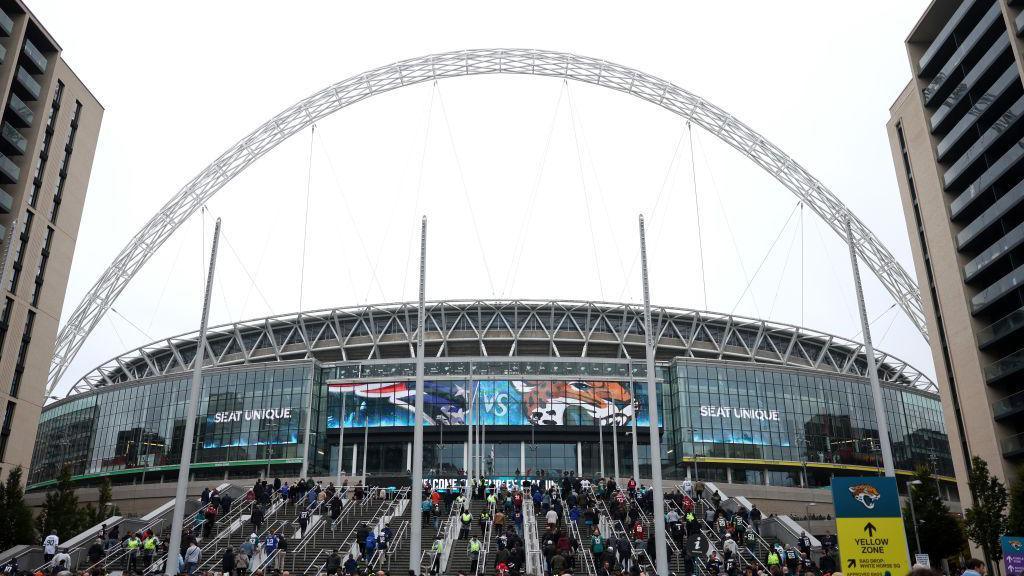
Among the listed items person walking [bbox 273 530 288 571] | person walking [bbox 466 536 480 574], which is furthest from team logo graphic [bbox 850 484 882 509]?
person walking [bbox 273 530 288 571]

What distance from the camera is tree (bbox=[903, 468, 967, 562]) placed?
43594mm

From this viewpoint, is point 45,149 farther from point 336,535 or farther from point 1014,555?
point 1014,555

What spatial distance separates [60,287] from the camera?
211 feet

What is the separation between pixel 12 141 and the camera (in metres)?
60.6

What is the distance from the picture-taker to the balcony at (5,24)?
59250mm

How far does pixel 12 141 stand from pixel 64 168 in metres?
6.02

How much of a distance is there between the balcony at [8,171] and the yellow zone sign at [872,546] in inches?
2423

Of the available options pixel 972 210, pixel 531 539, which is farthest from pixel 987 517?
pixel 972 210

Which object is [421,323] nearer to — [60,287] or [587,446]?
[60,287]

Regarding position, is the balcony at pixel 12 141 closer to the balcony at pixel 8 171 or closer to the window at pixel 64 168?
the balcony at pixel 8 171

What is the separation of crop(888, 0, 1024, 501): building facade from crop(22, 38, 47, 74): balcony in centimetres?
6691

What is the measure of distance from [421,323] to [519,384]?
48.7 meters

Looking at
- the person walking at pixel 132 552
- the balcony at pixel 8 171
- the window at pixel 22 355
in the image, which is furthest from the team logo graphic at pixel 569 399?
the person walking at pixel 132 552

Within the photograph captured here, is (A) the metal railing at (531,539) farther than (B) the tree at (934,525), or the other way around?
(B) the tree at (934,525)
